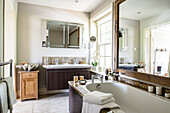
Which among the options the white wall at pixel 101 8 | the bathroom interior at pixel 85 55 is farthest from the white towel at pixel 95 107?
the white wall at pixel 101 8

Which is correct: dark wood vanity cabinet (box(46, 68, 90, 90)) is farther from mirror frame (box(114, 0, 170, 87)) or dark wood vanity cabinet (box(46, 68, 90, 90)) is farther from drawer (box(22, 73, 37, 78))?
mirror frame (box(114, 0, 170, 87))

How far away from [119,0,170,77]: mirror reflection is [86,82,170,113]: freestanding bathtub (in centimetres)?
39

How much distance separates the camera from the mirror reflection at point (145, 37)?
5.85 ft

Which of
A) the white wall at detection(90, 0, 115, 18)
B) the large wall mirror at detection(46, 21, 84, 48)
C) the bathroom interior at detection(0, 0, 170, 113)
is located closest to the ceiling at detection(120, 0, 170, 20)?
the bathroom interior at detection(0, 0, 170, 113)

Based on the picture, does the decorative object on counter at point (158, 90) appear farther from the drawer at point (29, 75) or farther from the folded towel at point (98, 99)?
the drawer at point (29, 75)

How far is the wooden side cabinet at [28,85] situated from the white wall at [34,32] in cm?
56

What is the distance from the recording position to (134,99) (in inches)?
77.4

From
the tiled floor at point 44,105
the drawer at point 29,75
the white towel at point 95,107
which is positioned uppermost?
the drawer at point 29,75

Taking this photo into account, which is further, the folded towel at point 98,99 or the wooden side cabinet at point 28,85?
the wooden side cabinet at point 28,85

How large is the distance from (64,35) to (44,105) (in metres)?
2.25

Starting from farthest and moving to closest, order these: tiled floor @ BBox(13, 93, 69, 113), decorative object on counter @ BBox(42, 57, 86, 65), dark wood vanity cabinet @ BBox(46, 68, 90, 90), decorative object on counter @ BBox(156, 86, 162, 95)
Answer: decorative object on counter @ BBox(42, 57, 86, 65) < dark wood vanity cabinet @ BBox(46, 68, 90, 90) < tiled floor @ BBox(13, 93, 69, 113) < decorative object on counter @ BBox(156, 86, 162, 95)

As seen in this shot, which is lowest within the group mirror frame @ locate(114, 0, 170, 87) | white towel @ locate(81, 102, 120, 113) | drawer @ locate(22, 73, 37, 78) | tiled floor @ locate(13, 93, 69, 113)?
tiled floor @ locate(13, 93, 69, 113)

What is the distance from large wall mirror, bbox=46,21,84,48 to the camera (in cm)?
382

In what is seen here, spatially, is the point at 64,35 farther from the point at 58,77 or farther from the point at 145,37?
the point at 145,37
